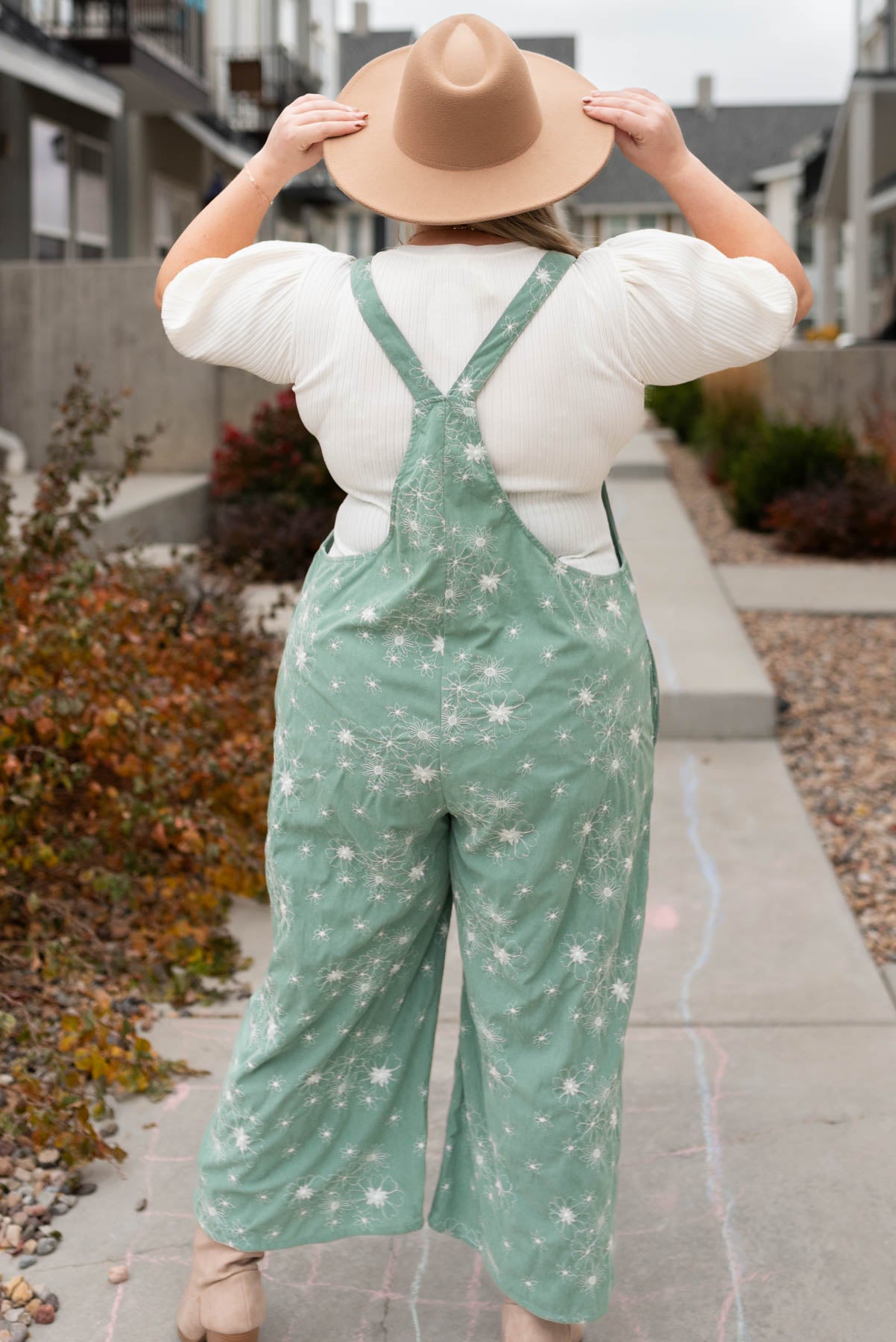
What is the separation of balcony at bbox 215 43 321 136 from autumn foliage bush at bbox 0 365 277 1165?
16050 mm

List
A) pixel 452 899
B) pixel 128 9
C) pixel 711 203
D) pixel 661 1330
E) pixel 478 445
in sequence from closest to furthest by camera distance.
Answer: pixel 478 445, pixel 711 203, pixel 452 899, pixel 661 1330, pixel 128 9

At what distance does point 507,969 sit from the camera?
1.89m

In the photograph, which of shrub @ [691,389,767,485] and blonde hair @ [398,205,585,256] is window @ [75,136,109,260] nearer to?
shrub @ [691,389,767,485]

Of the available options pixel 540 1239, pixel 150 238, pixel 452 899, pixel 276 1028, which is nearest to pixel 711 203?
pixel 452 899

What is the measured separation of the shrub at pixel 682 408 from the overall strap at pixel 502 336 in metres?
13.4

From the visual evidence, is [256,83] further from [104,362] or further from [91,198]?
[104,362]

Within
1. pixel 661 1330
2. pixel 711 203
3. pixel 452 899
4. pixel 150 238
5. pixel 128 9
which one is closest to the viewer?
pixel 711 203

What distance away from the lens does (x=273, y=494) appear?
8359 millimetres

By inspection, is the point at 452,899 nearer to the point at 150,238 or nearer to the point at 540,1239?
the point at 540,1239

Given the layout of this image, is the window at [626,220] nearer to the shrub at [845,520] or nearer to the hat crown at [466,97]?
the shrub at [845,520]

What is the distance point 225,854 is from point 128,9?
43.3 feet

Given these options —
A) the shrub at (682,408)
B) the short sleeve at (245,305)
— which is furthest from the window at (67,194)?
the short sleeve at (245,305)

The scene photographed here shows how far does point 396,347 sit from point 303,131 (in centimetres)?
37

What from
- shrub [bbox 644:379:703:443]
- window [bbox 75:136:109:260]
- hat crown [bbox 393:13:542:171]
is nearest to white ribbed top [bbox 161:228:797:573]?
hat crown [bbox 393:13:542:171]
